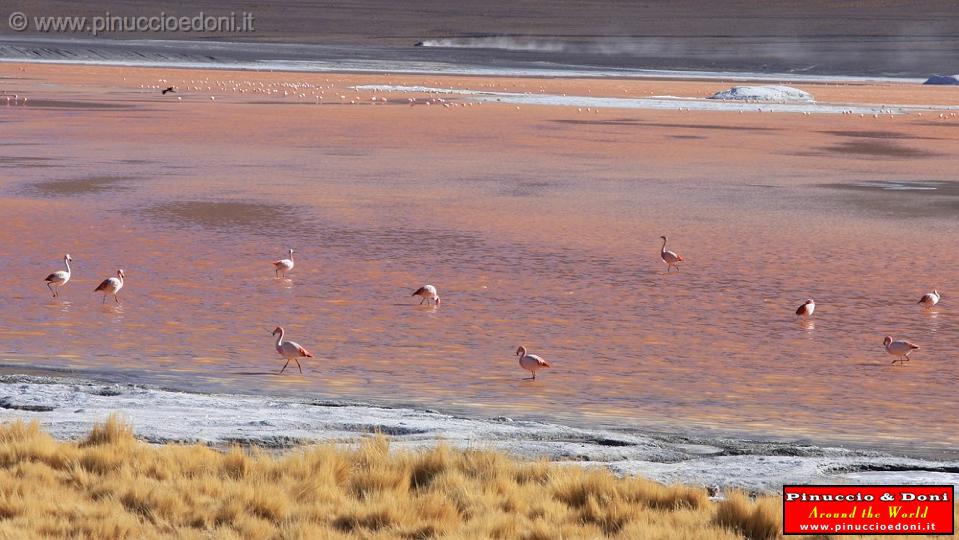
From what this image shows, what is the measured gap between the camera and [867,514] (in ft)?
21.3

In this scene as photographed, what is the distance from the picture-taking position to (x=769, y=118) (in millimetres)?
43969

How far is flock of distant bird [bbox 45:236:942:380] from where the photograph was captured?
1039 centimetres

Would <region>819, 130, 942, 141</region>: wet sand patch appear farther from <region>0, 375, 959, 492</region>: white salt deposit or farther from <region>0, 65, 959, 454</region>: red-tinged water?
<region>0, 375, 959, 492</region>: white salt deposit

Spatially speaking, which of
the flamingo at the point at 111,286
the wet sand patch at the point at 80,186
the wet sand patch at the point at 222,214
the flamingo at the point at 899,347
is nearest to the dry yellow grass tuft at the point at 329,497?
the flamingo at the point at 899,347

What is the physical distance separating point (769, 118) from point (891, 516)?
126 ft

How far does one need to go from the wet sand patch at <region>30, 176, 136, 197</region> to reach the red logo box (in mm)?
15697

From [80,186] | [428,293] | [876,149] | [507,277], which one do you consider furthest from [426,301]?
[876,149]

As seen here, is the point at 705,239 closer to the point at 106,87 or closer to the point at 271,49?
the point at 106,87

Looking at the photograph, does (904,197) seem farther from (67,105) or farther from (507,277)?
(67,105)

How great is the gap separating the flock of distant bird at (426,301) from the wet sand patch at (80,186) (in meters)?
5.93

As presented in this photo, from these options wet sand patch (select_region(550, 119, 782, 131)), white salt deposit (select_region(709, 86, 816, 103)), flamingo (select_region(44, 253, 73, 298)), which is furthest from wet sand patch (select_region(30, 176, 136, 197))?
white salt deposit (select_region(709, 86, 816, 103))

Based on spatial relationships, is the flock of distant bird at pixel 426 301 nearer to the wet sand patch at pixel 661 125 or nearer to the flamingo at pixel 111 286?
the flamingo at pixel 111 286

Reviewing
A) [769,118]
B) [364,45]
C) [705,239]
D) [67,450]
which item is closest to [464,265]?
[705,239]

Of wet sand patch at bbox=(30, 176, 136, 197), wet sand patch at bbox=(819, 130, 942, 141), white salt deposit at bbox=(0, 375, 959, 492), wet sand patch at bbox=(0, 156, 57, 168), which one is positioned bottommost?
white salt deposit at bbox=(0, 375, 959, 492)
